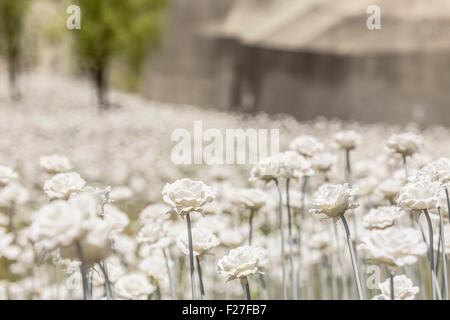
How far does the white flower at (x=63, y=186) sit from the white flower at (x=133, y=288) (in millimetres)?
289

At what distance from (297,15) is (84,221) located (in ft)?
26.0

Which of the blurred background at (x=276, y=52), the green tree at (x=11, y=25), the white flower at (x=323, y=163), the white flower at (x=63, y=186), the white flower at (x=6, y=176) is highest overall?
the green tree at (x=11, y=25)

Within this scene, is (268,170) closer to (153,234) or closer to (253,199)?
(253,199)

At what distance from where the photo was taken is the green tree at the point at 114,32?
34.3 feet

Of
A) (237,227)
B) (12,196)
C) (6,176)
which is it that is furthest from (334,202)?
(237,227)

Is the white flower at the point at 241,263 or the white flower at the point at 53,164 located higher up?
the white flower at the point at 53,164

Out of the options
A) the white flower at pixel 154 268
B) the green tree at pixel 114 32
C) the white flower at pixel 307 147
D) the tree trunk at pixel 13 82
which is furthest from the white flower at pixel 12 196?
the tree trunk at pixel 13 82

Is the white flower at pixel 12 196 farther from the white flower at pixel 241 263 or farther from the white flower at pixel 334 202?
the white flower at pixel 334 202

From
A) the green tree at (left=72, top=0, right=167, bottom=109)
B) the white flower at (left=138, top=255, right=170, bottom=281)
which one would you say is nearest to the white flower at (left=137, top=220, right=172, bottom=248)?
the white flower at (left=138, top=255, right=170, bottom=281)

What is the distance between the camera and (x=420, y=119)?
7.09 metres

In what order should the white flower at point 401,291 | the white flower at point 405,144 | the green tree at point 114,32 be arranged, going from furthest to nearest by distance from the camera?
the green tree at point 114,32 < the white flower at point 405,144 < the white flower at point 401,291

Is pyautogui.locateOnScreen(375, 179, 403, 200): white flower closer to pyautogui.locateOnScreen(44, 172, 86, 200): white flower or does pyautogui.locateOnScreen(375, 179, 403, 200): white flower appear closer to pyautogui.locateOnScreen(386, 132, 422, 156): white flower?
pyautogui.locateOnScreen(386, 132, 422, 156): white flower

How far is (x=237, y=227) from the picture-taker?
2104 mm

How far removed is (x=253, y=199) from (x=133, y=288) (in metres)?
0.39
